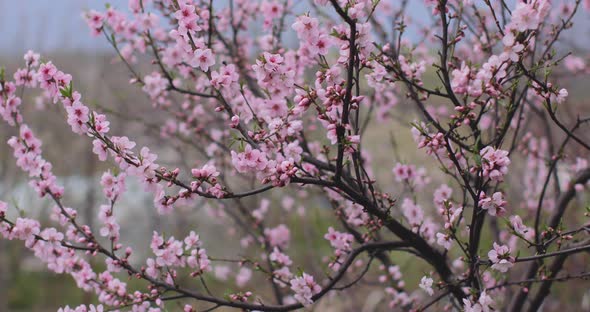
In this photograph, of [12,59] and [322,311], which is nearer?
[322,311]

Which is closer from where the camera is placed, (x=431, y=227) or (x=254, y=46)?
(x=431, y=227)

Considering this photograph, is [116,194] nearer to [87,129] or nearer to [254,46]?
[87,129]

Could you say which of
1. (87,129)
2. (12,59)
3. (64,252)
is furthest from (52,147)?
(87,129)

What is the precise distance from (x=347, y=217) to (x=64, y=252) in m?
1.45

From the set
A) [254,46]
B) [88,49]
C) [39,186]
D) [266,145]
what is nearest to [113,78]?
[88,49]

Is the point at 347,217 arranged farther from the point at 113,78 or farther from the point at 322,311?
the point at 113,78

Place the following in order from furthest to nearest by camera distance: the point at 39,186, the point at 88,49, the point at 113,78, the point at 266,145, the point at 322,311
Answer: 1. the point at 113,78
2. the point at 88,49
3. the point at 322,311
4. the point at 39,186
5. the point at 266,145

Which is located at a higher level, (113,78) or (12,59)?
(113,78)

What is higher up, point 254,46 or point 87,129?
point 254,46

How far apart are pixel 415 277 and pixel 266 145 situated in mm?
7656

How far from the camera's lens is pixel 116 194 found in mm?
2496

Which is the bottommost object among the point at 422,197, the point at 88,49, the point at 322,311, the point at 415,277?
the point at 322,311

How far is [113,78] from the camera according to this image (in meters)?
12.8

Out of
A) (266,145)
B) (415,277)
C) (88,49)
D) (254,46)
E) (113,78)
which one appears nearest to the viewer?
(266,145)
